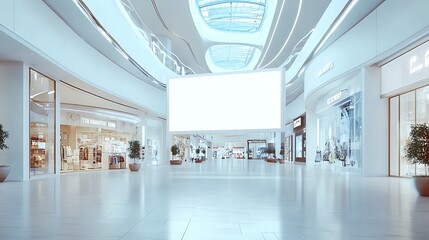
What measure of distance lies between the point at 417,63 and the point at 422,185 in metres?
4.60

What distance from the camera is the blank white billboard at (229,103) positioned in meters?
13.6

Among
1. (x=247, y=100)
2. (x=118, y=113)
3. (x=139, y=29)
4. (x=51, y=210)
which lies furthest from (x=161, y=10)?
(x=51, y=210)

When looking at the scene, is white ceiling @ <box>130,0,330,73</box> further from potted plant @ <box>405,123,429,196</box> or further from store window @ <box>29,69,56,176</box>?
potted plant @ <box>405,123,429,196</box>

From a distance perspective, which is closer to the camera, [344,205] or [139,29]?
[344,205]

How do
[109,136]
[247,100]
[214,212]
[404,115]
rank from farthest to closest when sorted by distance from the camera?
[109,136], [247,100], [404,115], [214,212]

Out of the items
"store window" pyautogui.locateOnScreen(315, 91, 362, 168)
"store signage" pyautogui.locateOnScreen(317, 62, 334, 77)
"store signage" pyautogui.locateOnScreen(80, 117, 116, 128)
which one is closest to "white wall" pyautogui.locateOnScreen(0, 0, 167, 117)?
"store signage" pyautogui.locateOnScreen(80, 117, 116, 128)

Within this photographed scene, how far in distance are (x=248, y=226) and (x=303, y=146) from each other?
82.5 ft

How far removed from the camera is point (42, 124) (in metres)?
11.5

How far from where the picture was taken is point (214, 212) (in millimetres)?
4105

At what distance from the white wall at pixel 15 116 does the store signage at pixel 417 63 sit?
11225 millimetres

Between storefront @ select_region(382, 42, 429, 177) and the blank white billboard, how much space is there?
398 cm

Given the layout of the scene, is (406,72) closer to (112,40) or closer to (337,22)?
(337,22)

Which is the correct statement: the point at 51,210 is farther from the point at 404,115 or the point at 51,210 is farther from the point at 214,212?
the point at 404,115

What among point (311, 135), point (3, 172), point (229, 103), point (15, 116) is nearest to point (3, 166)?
point (3, 172)
